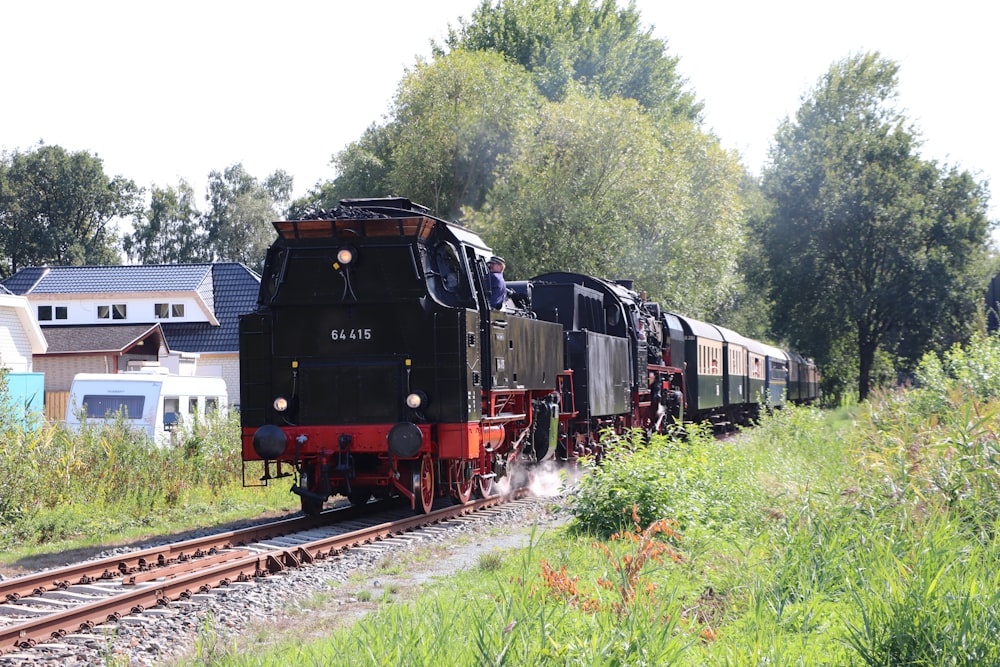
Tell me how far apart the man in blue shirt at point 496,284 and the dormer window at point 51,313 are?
42.2m

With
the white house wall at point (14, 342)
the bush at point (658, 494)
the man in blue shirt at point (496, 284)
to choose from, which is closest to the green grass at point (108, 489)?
the man in blue shirt at point (496, 284)

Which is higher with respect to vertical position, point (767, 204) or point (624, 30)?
point (624, 30)

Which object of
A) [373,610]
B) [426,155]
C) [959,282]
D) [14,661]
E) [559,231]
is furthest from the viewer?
[959,282]

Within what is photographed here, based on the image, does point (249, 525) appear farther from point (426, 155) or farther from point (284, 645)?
point (426, 155)

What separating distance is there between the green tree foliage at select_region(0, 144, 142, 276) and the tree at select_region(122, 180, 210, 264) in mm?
2741

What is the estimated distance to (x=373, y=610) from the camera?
739cm

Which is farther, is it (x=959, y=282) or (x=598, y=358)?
(x=959, y=282)

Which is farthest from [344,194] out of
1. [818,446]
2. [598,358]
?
[818,446]

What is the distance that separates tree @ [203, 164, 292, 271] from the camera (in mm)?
75875

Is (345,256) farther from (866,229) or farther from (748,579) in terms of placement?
(866,229)

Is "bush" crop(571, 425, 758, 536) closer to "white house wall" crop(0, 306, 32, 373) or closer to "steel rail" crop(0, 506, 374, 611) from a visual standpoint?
"steel rail" crop(0, 506, 374, 611)

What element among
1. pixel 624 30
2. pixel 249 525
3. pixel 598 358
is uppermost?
pixel 624 30

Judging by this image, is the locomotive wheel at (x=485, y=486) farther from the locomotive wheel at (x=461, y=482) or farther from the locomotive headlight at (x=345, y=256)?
the locomotive headlight at (x=345, y=256)

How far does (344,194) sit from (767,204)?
2005 cm
